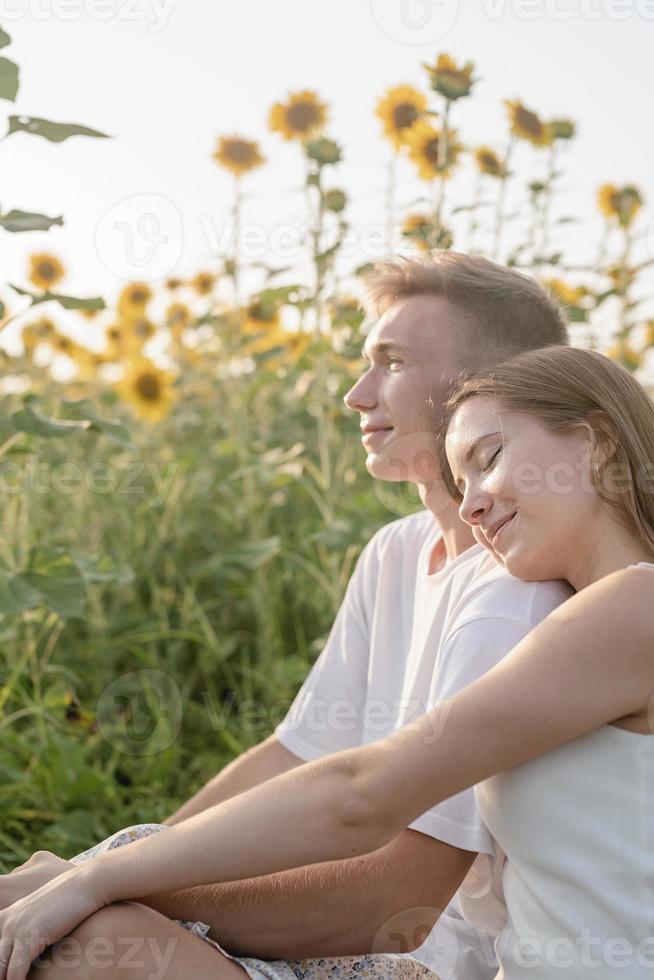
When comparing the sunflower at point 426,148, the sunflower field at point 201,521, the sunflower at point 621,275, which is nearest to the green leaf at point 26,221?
the sunflower field at point 201,521

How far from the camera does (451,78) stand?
2188 millimetres

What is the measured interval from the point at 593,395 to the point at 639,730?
323 mm

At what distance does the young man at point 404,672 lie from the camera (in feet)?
3.47

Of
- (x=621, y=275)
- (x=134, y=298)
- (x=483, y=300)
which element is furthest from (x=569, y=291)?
(x=483, y=300)

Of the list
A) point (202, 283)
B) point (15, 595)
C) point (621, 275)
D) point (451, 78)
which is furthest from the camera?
point (202, 283)

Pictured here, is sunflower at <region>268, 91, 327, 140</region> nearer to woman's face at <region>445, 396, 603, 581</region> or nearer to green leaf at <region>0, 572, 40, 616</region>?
green leaf at <region>0, 572, 40, 616</region>

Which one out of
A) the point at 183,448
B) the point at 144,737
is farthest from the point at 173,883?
the point at 183,448

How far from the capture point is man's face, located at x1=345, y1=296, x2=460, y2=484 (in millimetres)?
1414

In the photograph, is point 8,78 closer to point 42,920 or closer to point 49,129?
point 49,129

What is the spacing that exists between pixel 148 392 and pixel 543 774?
8.19ft

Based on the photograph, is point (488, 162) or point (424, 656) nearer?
point (424, 656)

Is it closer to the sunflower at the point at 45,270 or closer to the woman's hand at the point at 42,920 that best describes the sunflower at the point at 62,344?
the sunflower at the point at 45,270

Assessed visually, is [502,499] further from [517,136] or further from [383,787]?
[517,136]

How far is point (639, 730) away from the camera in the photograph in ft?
3.17
